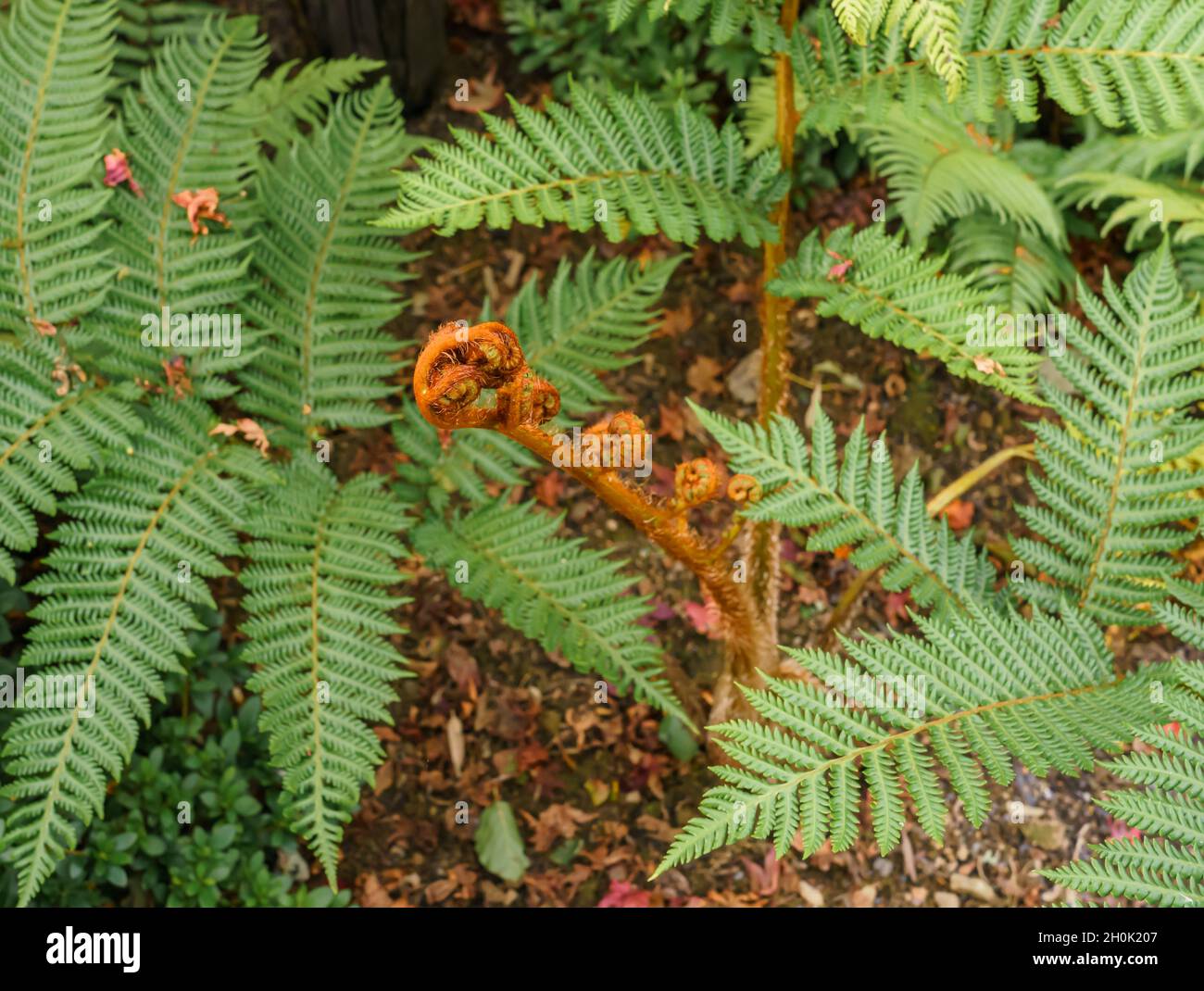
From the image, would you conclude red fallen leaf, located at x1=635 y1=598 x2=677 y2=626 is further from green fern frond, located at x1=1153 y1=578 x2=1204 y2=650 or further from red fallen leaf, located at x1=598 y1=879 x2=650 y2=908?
green fern frond, located at x1=1153 y1=578 x2=1204 y2=650

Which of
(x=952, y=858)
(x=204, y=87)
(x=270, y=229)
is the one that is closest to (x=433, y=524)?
(x=270, y=229)

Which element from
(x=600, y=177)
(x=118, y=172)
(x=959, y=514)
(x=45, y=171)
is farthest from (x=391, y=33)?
(x=959, y=514)

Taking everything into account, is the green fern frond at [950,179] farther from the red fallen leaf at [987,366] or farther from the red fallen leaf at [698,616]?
the red fallen leaf at [698,616]

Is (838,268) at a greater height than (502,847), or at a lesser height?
greater

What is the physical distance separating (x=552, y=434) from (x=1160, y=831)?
136cm

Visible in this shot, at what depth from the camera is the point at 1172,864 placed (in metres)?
1.93

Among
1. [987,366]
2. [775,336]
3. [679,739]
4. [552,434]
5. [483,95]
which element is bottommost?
[679,739]

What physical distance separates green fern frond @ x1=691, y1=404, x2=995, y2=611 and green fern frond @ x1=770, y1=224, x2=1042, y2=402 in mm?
252

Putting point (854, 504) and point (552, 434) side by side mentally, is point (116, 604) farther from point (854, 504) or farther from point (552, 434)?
point (854, 504)

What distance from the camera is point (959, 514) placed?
3.36 metres

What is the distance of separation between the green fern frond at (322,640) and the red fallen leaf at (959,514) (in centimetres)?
178

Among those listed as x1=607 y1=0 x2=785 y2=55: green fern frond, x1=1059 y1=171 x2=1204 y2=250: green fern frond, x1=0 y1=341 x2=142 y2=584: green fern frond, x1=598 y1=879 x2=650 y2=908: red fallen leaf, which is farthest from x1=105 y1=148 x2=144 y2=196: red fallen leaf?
x1=1059 y1=171 x2=1204 y2=250: green fern frond

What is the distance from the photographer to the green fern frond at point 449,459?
2.73 m

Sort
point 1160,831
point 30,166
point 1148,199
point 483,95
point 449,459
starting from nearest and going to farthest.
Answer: point 1160,831
point 30,166
point 449,459
point 1148,199
point 483,95
